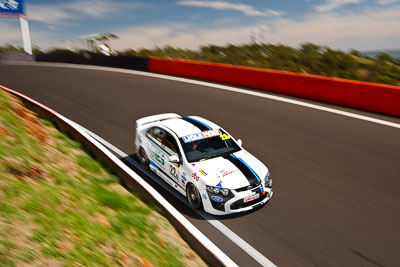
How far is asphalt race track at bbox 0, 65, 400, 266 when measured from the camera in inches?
243

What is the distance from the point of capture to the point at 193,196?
745 centimetres

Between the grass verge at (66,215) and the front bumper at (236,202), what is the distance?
108 cm

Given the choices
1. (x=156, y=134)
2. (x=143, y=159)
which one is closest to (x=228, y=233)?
(x=156, y=134)

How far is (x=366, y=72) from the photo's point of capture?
61.1ft

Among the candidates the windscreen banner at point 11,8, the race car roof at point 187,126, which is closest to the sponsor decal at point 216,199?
the race car roof at point 187,126

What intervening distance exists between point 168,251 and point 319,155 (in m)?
5.93

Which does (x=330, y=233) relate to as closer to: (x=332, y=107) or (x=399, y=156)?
(x=399, y=156)

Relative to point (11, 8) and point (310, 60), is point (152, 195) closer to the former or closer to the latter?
point (310, 60)

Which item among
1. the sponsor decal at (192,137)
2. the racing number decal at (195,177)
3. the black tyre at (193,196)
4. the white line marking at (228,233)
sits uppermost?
the sponsor decal at (192,137)

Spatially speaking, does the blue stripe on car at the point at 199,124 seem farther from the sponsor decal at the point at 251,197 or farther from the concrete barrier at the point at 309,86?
the concrete barrier at the point at 309,86

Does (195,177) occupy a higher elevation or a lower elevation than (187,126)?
lower

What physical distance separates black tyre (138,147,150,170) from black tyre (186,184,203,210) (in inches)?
79.7

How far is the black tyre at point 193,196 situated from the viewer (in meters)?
7.29

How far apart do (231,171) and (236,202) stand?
0.68m
